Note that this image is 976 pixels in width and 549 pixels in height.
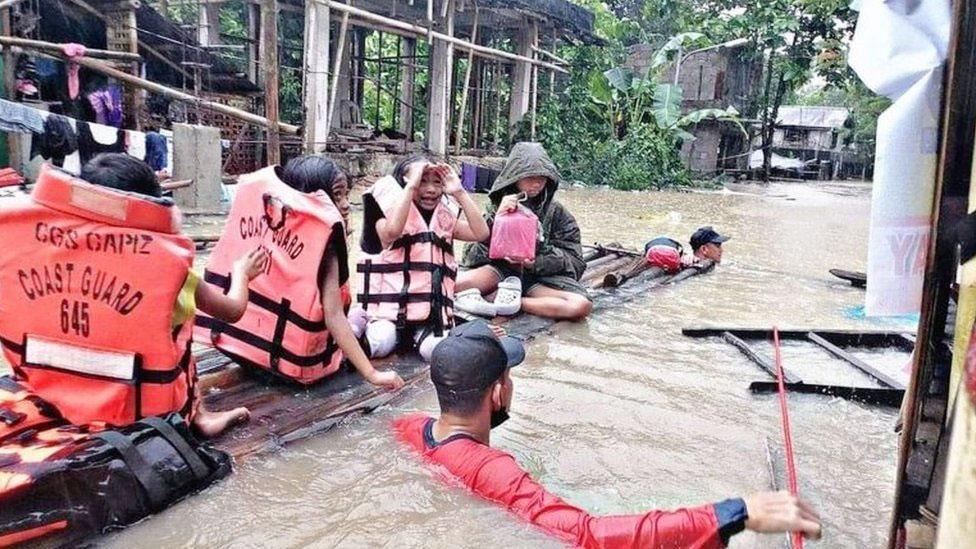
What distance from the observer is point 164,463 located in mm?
2408

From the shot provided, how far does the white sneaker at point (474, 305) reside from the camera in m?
5.11

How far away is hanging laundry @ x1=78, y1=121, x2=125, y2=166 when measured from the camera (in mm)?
8297

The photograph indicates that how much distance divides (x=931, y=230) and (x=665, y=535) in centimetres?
94

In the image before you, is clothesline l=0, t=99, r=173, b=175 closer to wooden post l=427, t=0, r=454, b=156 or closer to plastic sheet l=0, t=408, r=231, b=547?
plastic sheet l=0, t=408, r=231, b=547

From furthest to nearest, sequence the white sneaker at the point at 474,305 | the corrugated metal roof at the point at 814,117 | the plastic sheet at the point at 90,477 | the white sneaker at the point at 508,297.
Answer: the corrugated metal roof at the point at 814,117 < the white sneaker at the point at 508,297 < the white sneaker at the point at 474,305 < the plastic sheet at the point at 90,477

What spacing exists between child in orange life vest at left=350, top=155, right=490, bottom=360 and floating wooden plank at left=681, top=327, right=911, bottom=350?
2.15 metres

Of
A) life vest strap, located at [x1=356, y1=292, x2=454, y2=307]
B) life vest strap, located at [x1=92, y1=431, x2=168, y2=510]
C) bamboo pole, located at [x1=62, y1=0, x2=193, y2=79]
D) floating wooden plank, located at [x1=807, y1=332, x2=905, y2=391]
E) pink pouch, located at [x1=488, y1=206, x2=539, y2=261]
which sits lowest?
floating wooden plank, located at [x1=807, y1=332, x2=905, y2=391]

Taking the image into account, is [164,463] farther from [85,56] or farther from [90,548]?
[85,56]

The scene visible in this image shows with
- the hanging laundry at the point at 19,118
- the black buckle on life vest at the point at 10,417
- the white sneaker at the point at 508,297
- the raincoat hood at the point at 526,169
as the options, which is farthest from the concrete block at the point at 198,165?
the black buckle on life vest at the point at 10,417

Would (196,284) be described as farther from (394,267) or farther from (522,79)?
(522,79)

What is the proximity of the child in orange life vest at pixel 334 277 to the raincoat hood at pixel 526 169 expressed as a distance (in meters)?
1.84

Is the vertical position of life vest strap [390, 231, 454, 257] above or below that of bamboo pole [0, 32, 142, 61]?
below

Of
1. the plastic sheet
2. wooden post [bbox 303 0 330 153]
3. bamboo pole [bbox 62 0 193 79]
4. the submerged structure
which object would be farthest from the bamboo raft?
bamboo pole [bbox 62 0 193 79]

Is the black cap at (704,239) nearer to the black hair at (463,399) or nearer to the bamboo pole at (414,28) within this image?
the bamboo pole at (414,28)
